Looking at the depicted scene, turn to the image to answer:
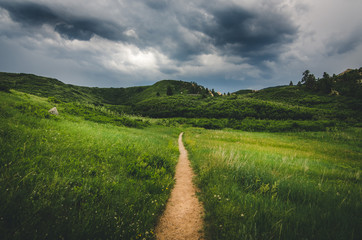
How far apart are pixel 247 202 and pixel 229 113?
206 ft

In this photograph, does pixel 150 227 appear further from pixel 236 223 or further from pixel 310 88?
pixel 310 88

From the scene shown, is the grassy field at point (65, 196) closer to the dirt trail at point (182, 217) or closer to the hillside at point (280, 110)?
the dirt trail at point (182, 217)

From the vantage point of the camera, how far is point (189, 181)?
20.6 feet

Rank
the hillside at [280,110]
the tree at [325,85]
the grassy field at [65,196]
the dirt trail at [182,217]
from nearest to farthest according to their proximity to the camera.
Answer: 1. the grassy field at [65,196]
2. the dirt trail at [182,217]
3. the hillside at [280,110]
4. the tree at [325,85]

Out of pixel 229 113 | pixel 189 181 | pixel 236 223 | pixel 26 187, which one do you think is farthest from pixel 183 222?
pixel 229 113

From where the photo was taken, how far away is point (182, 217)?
3.91m

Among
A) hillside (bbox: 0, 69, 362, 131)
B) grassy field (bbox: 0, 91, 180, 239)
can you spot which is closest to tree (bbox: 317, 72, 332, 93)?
hillside (bbox: 0, 69, 362, 131)

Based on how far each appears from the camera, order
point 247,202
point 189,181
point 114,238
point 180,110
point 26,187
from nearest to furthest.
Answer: point 114,238
point 26,187
point 247,202
point 189,181
point 180,110

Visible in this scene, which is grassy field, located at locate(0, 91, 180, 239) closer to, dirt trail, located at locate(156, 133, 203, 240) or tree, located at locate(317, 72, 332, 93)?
dirt trail, located at locate(156, 133, 203, 240)

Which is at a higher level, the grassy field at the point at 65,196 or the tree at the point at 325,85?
the tree at the point at 325,85

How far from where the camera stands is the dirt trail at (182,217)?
3299 mm

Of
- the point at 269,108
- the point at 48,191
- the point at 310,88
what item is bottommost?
the point at 48,191

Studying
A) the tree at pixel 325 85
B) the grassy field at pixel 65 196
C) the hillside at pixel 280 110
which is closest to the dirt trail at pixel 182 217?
the grassy field at pixel 65 196


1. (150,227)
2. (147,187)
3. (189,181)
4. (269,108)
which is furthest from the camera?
(269,108)
